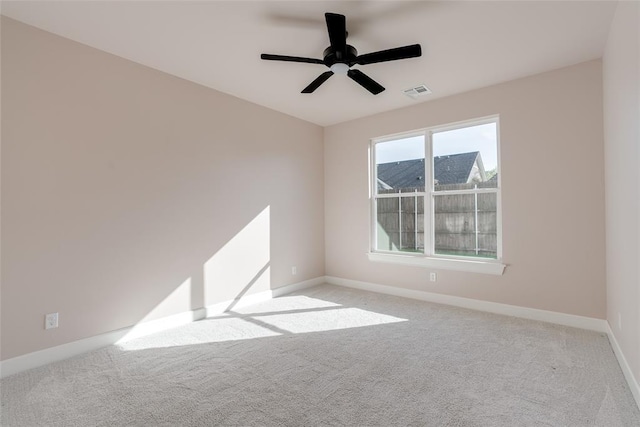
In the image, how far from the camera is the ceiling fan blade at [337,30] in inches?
79.4

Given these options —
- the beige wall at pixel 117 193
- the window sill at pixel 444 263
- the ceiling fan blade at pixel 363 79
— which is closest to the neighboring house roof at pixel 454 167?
the window sill at pixel 444 263

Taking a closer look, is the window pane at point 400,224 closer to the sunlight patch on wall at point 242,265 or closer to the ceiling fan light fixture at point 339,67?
the sunlight patch on wall at point 242,265

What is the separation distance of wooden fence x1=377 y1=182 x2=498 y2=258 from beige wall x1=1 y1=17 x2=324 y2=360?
180 cm

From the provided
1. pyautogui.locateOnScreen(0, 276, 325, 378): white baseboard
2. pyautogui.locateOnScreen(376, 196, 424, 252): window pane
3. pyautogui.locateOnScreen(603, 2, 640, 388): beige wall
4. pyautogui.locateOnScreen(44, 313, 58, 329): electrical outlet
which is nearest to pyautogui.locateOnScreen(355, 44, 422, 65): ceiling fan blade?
pyautogui.locateOnScreen(603, 2, 640, 388): beige wall

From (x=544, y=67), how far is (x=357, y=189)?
2672mm

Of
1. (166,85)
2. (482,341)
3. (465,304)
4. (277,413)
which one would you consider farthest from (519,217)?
(166,85)

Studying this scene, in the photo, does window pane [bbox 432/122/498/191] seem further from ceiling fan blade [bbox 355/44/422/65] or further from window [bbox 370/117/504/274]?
ceiling fan blade [bbox 355/44/422/65]

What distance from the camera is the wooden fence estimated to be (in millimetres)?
3705

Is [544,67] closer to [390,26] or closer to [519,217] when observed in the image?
[519,217]

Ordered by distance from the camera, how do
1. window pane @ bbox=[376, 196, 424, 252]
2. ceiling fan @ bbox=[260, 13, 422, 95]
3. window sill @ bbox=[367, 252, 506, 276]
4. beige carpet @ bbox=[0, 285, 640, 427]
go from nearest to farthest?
beige carpet @ bbox=[0, 285, 640, 427]
ceiling fan @ bbox=[260, 13, 422, 95]
window sill @ bbox=[367, 252, 506, 276]
window pane @ bbox=[376, 196, 424, 252]

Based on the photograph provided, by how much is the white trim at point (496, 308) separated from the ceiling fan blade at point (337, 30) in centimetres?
321

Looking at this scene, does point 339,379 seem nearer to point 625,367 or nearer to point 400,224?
point 625,367

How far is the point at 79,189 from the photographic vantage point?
2631 mm

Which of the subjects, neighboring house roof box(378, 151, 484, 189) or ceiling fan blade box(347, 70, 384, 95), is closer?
ceiling fan blade box(347, 70, 384, 95)
